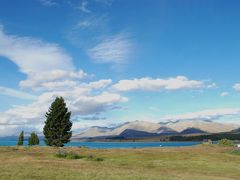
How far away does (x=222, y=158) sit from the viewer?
59781 mm

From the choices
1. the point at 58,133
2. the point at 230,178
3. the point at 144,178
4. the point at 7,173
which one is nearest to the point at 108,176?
the point at 144,178

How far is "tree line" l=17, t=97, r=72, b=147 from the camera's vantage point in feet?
392

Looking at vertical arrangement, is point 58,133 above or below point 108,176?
above

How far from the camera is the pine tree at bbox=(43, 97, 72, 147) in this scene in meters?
119

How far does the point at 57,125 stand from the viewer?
393 ft

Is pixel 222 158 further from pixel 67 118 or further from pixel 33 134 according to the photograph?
pixel 33 134

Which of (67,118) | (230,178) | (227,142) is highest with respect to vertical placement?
(67,118)

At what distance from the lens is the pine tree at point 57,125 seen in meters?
119

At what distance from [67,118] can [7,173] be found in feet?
301

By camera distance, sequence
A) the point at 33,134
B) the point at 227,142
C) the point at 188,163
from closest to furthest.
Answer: the point at 188,163, the point at 227,142, the point at 33,134

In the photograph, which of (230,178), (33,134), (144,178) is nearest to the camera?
(144,178)

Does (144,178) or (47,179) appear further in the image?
(144,178)

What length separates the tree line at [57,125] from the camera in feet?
392

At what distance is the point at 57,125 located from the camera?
119688 mm
